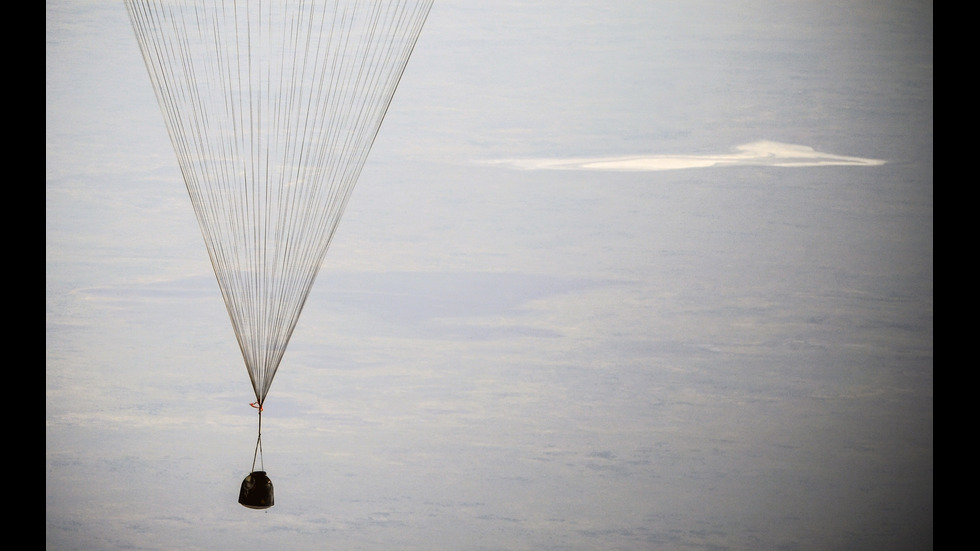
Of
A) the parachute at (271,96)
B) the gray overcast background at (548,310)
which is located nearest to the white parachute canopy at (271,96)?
the parachute at (271,96)

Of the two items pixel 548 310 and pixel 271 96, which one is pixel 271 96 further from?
pixel 548 310

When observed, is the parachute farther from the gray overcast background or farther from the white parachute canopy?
the gray overcast background

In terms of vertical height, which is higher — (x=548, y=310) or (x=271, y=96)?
(x=271, y=96)

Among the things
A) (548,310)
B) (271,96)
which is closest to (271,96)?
(271,96)

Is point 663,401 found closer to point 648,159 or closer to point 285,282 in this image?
point 648,159

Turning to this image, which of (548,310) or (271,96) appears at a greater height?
(271,96)

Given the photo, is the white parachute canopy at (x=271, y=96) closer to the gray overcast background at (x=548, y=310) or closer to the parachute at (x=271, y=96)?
the parachute at (x=271, y=96)
